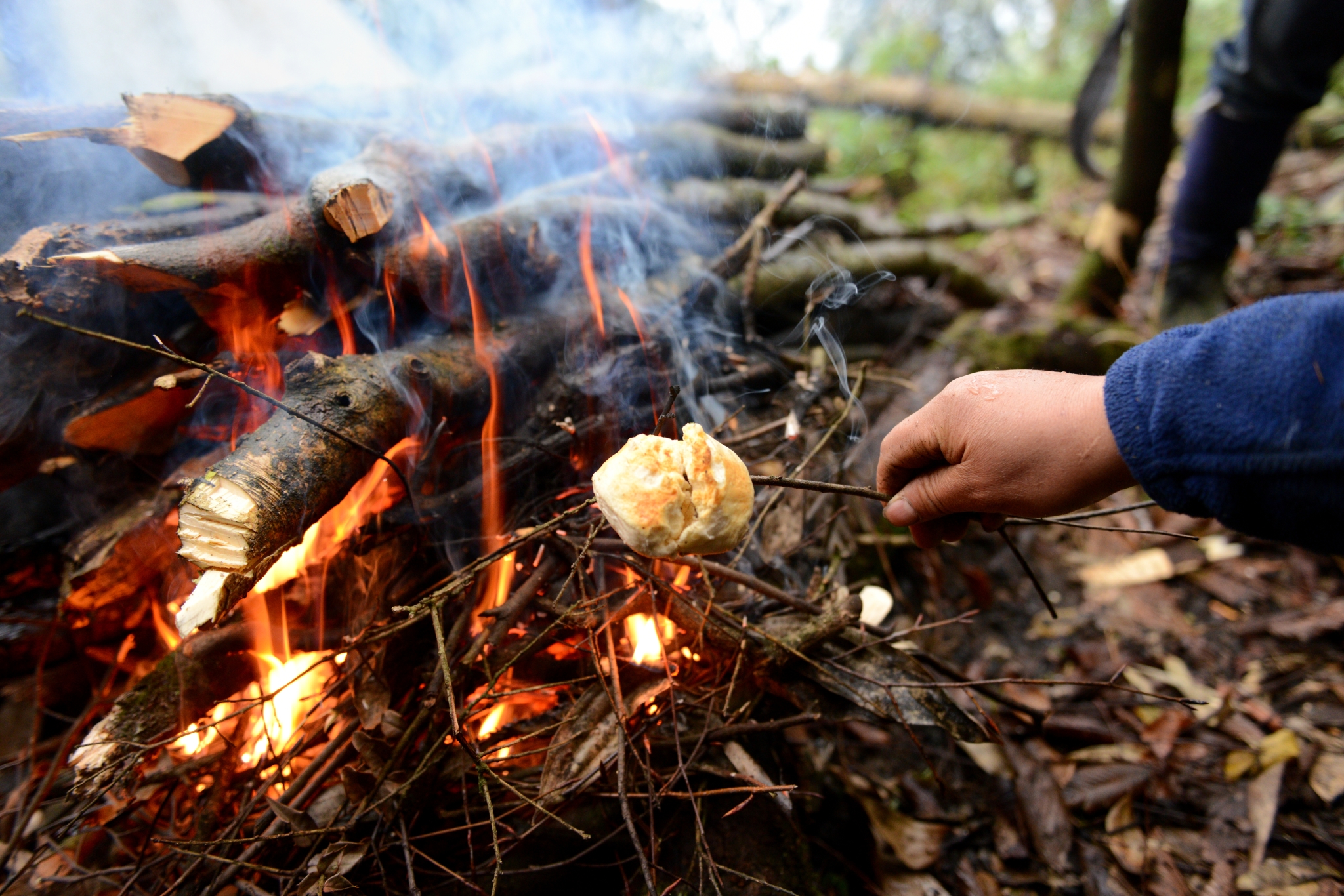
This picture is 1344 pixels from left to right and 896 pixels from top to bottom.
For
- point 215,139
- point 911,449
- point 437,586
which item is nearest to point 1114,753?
point 911,449

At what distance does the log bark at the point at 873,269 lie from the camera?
10.9ft

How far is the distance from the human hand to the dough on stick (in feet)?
1.61

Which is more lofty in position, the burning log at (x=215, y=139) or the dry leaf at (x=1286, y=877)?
the burning log at (x=215, y=139)

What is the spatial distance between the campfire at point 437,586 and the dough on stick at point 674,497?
2 centimetres

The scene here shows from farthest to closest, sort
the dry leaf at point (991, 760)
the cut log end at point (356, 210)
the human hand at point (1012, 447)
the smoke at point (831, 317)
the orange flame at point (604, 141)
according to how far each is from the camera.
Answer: the orange flame at point (604, 141) < the smoke at point (831, 317) < the dry leaf at point (991, 760) < the cut log end at point (356, 210) < the human hand at point (1012, 447)

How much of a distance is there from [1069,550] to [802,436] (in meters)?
2.20

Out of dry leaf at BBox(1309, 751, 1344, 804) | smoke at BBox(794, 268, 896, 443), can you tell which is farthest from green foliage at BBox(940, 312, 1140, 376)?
dry leaf at BBox(1309, 751, 1344, 804)

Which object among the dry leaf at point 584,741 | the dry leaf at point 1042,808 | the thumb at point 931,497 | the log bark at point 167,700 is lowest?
the dry leaf at point 1042,808

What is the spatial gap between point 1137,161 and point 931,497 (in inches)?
171

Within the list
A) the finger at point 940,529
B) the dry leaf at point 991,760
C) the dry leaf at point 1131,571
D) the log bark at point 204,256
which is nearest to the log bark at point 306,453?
the log bark at point 204,256

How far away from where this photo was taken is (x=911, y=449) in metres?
1.56

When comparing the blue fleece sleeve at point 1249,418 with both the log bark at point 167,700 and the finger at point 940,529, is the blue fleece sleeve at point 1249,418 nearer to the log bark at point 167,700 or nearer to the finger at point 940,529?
the finger at point 940,529

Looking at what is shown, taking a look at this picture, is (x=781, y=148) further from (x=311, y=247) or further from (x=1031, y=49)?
(x=1031, y=49)

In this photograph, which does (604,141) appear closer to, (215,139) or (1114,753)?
(215,139)
